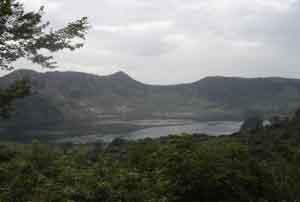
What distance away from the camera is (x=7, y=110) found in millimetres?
13445

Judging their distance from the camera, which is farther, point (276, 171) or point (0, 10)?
point (276, 171)

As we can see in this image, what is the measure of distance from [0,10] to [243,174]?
32.2 ft

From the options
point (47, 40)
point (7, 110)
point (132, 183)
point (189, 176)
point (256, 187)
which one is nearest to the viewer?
point (132, 183)

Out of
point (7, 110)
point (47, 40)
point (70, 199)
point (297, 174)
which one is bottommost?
point (297, 174)

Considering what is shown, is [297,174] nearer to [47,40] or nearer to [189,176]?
[189,176]

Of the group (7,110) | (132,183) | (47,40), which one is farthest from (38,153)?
(132,183)

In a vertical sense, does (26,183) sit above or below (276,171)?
above

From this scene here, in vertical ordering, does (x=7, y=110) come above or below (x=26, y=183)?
above

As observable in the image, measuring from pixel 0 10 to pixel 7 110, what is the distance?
3851 millimetres

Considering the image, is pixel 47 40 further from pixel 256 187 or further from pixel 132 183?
pixel 256 187

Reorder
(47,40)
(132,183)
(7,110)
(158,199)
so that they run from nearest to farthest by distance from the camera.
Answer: (158,199)
(132,183)
(7,110)
(47,40)

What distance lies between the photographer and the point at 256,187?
404 inches

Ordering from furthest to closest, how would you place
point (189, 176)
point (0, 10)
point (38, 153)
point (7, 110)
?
point (38, 153) → point (7, 110) → point (0, 10) → point (189, 176)

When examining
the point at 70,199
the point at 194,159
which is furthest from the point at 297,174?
the point at 70,199
